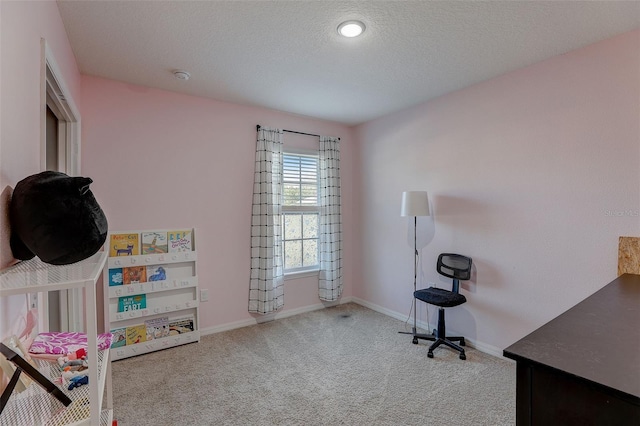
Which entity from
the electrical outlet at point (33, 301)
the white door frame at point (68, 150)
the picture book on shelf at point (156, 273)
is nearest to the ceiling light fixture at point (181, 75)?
the white door frame at point (68, 150)

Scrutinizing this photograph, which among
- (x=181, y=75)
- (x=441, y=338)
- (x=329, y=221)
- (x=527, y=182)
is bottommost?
(x=441, y=338)

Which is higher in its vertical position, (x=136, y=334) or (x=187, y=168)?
(x=187, y=168)

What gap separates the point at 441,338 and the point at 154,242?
2.86 metres

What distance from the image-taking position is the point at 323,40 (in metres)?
2.11

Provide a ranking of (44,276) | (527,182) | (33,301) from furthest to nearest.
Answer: (527,182)
(33,301)
(44,276)

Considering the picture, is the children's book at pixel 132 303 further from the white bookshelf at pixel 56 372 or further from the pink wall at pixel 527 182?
the pink wall at pixel 527 182

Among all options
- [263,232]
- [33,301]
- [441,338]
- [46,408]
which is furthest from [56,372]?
[441,338]

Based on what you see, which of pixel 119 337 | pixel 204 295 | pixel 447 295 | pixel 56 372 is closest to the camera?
pixel 56 372

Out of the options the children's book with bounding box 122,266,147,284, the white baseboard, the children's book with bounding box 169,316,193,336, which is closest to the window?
the white baseboard

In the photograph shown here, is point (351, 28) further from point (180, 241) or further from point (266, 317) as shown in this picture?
point (266, 317)

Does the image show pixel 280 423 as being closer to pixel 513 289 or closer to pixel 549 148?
pixel 513 289

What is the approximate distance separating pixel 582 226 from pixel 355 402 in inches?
81.5

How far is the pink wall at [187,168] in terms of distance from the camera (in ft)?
9.00

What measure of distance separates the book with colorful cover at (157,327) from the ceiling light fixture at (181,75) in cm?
223
